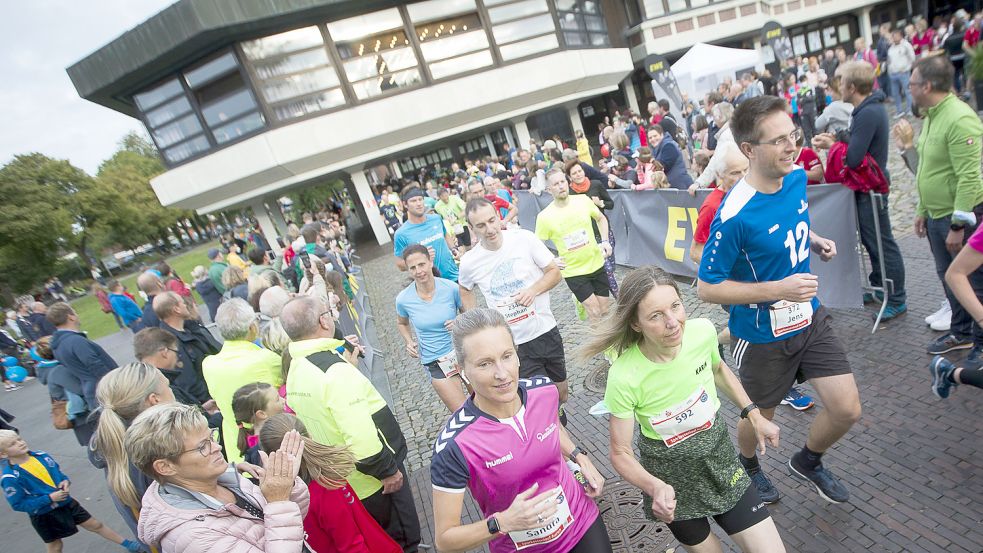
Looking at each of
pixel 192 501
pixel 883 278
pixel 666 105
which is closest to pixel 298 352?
pixel 192 501

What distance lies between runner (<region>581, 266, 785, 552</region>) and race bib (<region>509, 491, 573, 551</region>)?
31 centimetres

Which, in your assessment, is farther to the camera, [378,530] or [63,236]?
[63,236]

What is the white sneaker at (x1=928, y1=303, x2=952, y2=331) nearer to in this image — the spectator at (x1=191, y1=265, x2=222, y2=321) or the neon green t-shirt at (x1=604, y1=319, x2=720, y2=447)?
the neon green t-shirt at (x1=604, y1=319, x2=720, y2=447)

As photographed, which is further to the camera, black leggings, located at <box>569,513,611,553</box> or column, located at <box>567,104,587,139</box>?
column, located at <box>567,104,587,139</box>

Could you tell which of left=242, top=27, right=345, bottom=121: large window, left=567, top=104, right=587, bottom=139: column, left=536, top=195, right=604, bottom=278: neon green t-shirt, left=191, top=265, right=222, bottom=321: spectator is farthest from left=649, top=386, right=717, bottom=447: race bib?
left=567, top=104, right=587, bottom=139: column

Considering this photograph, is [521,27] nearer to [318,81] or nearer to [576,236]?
[318,81]

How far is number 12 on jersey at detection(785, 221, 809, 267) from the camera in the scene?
271cm

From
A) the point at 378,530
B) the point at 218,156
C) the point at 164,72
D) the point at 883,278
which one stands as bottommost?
the point at 883,278

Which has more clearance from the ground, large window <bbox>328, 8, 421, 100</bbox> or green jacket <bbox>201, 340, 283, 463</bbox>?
large window <bbox>328, 8, 421, 100</bbox>

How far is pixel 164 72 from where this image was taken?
19.2 meters

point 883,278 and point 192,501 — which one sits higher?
point 192,501

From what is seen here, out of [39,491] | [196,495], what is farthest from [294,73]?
[196,495]

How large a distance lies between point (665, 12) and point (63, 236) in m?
47.0

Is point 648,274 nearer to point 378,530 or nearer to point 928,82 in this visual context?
point 378,530
